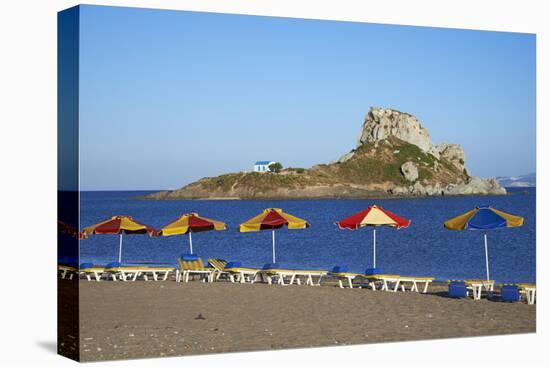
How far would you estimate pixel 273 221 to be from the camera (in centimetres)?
1745

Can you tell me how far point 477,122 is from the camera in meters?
16.3

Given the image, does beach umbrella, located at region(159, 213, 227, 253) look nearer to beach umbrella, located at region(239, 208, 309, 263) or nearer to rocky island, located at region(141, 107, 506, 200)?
beach umbrella, located at region(239, 208, 309, 263)

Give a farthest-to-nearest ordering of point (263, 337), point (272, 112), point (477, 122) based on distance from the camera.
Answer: point (477, 122), point (272, 112), point (263, 337)

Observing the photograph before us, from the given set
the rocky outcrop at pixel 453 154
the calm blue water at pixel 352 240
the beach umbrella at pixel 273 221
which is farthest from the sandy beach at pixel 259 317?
the rocky outcrop at pixel 453 154

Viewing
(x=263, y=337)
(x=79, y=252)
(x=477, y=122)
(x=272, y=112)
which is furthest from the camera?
(x=477, y=122)

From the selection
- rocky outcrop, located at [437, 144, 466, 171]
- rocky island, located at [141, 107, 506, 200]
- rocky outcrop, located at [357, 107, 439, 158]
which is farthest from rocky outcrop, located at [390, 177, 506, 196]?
rocky outcrop, located at [357, 107, 439, 158]

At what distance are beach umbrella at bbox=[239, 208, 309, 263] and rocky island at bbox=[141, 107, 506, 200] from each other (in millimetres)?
505

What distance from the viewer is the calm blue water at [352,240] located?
15797 millimetres

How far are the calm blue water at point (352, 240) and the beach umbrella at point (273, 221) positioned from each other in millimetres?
154

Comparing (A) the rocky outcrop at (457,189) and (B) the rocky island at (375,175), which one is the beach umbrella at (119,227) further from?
(A) the rocky outcrop at (457,189)

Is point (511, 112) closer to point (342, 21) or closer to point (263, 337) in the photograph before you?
point (342, 21)

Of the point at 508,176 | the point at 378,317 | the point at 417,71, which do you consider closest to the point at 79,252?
the point at 378,317

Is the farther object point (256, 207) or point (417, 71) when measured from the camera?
point (256, 207)

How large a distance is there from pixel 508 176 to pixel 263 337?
5002 mm
